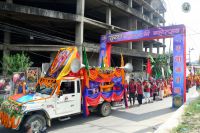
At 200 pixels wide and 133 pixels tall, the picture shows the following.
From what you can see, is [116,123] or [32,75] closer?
[116,123]

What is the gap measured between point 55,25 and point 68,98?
23994mm

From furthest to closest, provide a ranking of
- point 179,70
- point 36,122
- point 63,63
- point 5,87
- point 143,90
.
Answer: point 143,90
point 5,87
point 179,70
point 63,63
point 36,122

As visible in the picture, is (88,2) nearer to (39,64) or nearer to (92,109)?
(39,64)

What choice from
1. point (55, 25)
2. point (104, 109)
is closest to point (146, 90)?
point (104, 109)

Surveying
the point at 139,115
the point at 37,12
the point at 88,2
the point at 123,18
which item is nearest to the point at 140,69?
the point at 123,18

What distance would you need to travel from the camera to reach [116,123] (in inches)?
421

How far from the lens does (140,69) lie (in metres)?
45.2

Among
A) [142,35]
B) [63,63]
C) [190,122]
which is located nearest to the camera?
[190,122]

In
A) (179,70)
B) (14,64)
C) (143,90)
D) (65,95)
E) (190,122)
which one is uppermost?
(14,64)

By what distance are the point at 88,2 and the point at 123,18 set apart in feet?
37.7

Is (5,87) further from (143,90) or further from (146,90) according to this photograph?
(146,90)

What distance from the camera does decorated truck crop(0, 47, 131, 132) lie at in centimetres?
Result: 855

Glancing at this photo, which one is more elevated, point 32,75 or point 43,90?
point 32,75

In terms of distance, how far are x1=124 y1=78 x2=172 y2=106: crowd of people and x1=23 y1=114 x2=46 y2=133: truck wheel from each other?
8186 mm
